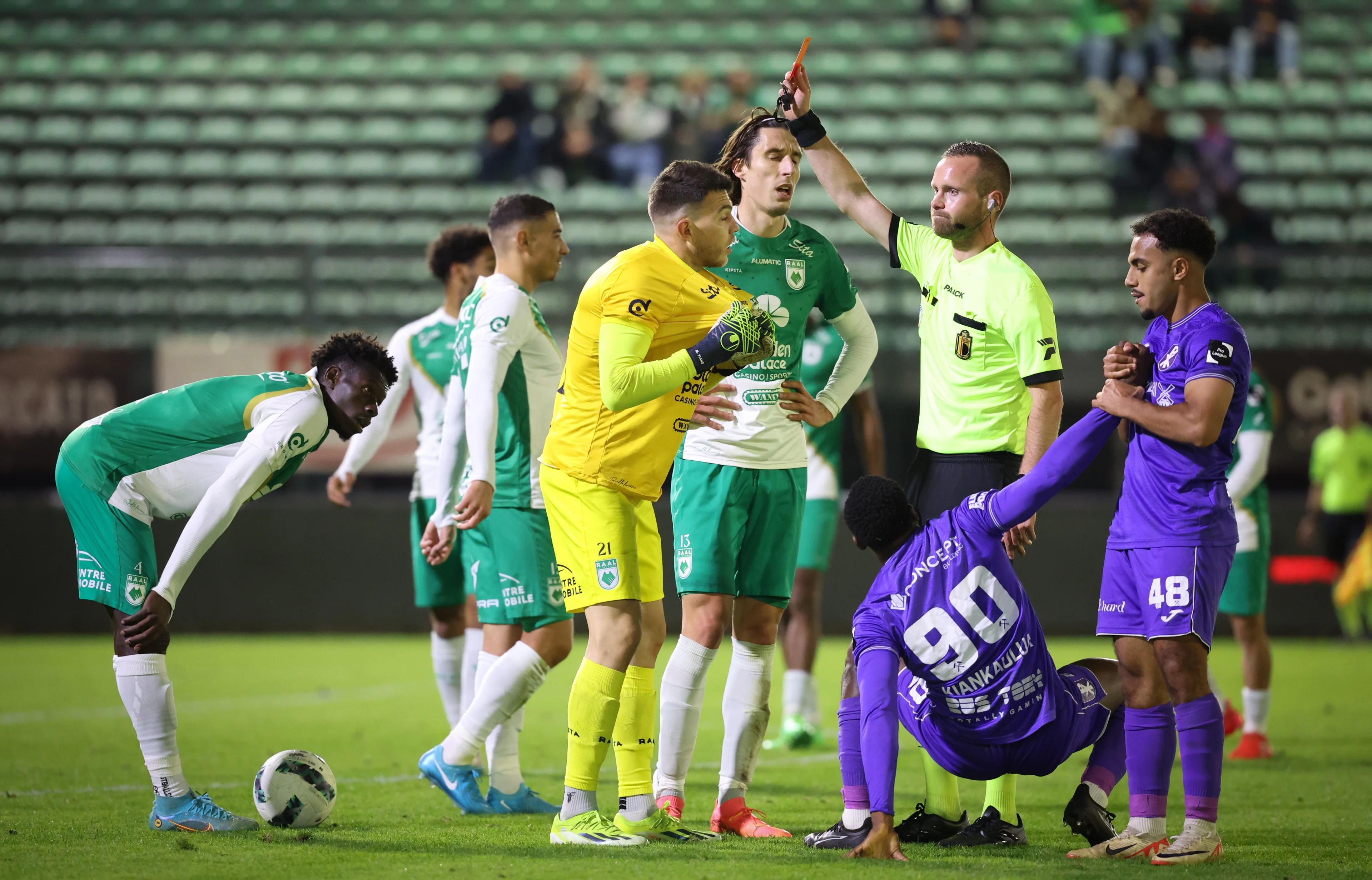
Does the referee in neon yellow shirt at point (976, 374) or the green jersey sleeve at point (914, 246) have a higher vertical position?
the green jersey sleeve at point (914, 246)

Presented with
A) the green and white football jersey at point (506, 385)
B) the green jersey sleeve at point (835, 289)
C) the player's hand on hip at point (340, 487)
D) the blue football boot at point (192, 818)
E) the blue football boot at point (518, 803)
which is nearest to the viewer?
the blue football boot at point (192, 818)

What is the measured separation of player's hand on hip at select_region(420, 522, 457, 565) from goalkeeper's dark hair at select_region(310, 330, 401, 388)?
601 millimetres

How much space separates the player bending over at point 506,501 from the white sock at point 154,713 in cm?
92

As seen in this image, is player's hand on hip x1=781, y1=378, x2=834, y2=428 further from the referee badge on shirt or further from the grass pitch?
the grass pitch

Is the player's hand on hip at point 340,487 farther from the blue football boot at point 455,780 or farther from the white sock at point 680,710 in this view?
the white sock at point 680,710

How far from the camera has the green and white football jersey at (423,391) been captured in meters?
6.77

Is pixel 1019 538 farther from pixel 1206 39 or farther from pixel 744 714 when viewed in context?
pixel 1206 39

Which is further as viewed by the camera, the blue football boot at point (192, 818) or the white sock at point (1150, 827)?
the blue football boot at point (192, 818)

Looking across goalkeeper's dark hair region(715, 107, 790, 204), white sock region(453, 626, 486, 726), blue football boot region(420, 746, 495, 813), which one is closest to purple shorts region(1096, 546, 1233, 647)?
goalkeeper's dark hair region(715, 107, 790, 204)

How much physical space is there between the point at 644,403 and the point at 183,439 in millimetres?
1743

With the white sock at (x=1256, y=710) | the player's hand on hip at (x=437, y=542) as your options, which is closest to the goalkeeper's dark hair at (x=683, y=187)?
the player's hand on hip at (x=437, y=542)

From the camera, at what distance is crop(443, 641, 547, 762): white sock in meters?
5.34

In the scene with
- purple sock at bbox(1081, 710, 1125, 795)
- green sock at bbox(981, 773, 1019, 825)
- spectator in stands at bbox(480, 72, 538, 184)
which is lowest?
green sock at bbox(981, 773, 1019, 825)

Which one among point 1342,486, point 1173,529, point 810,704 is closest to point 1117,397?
point 1173,529
